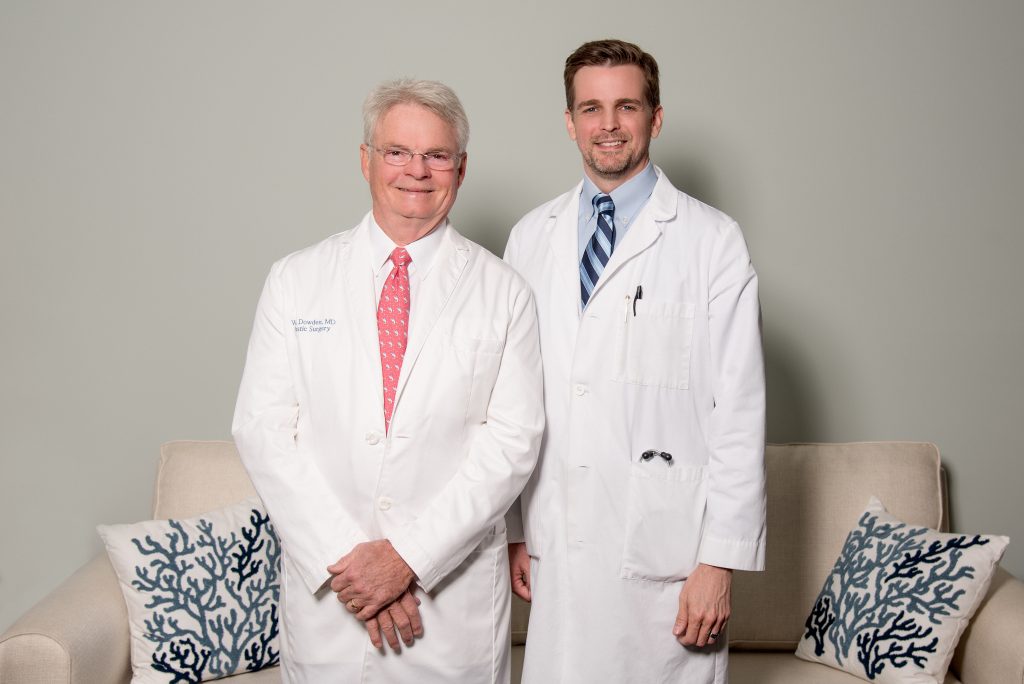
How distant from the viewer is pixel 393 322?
6.35 feet

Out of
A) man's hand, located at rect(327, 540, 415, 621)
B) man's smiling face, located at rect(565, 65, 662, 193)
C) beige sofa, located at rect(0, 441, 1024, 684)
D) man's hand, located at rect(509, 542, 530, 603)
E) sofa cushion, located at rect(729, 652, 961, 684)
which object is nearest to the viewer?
man's hand, located at rect(327, 540, 415, 621)

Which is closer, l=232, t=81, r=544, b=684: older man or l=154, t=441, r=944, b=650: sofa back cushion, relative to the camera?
l=232, t=81, r=544, b=684: older man

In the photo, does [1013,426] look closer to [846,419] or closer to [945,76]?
[846,419]

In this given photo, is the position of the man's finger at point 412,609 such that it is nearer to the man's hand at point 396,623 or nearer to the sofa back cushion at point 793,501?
the man's hand at point 396,623

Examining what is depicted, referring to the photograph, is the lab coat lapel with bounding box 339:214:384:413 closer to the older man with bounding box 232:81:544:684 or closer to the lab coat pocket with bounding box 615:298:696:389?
the older man with bounding box 232:81:544:684

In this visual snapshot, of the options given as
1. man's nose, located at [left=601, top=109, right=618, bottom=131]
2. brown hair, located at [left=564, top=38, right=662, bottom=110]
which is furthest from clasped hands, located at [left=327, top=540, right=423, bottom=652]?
brown hair, located at [left=564, top=38, right=662, bottom=110]

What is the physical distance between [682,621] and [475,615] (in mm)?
423

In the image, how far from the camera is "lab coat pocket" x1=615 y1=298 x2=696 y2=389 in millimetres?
1984

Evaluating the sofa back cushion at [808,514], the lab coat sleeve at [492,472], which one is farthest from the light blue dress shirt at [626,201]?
the sofa back cushion at [808,514]

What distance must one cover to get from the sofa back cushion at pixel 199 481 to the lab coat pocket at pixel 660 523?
1200 mm

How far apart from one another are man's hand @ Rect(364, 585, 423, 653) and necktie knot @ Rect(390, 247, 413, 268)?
2.15ft

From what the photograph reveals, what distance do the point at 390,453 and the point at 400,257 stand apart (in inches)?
15.9

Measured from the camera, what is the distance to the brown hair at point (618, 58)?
6.70 feet

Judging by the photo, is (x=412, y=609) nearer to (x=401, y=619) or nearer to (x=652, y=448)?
(x=401, y=619)
